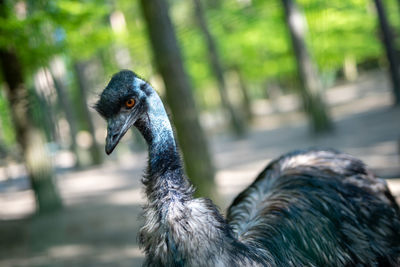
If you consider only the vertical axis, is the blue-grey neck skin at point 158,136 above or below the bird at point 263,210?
above

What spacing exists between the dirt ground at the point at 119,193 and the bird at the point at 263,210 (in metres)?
0.91

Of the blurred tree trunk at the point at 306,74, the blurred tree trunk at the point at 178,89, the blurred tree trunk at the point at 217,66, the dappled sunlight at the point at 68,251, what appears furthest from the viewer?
the blurred tree trunk at the point at 217,66

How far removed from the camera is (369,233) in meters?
3.08

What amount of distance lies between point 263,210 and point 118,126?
1402 mm

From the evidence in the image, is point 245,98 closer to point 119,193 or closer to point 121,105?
point 119,193

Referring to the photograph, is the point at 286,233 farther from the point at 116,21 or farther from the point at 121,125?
the point at 116,21

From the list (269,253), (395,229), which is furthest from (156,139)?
(395,229)

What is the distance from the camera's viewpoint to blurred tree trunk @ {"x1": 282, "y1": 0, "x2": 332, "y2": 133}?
12625 mm

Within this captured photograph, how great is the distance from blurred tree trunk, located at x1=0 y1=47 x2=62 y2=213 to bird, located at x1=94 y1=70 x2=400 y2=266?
22.8 ft

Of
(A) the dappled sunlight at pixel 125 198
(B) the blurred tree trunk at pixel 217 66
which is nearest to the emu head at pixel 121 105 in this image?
(A) the dappled sunlight at pixel 125 198

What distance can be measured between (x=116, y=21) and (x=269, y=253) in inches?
710

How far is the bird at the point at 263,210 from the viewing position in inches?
86.5

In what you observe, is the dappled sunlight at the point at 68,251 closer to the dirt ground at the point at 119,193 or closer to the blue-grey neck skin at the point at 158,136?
the dirt ground at the point at 119,193

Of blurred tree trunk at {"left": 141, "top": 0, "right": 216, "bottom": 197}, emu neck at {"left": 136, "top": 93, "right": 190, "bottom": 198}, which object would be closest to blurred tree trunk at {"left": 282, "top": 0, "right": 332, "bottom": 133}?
blurred tree trunk at {"left": 141, "top": 0, "right": 216, "bottom": 197}
